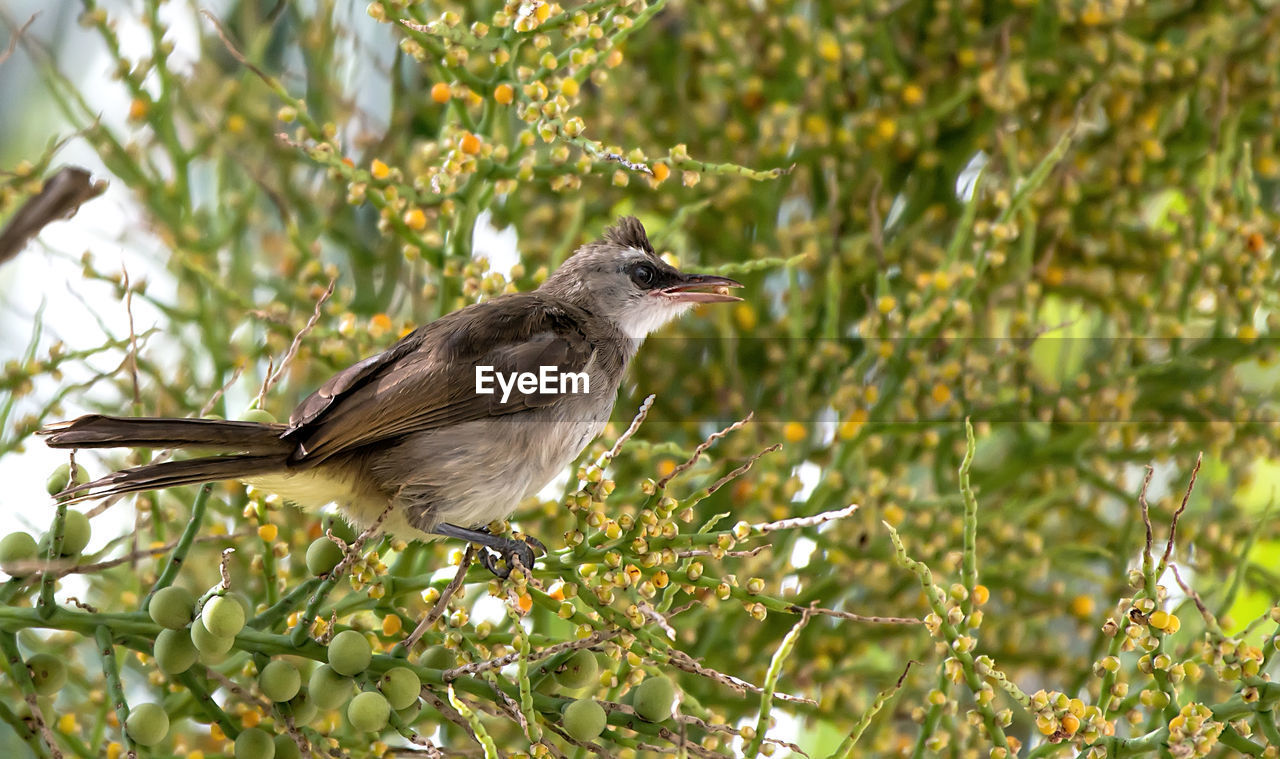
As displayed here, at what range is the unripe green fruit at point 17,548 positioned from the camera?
1442mm

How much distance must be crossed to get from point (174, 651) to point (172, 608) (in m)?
0.05

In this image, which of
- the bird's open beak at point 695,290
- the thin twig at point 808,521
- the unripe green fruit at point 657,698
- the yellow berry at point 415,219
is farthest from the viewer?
the bird's open beak at point 695,290

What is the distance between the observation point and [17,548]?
1453 mm

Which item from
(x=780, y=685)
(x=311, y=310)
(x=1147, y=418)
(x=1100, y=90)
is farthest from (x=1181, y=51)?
(x=311, y=310)

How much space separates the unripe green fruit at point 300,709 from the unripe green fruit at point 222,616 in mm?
182

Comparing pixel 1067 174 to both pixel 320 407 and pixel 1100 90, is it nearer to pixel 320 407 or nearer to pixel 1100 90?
pixel 1100 90

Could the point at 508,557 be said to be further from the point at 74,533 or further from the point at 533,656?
the point at 74,533

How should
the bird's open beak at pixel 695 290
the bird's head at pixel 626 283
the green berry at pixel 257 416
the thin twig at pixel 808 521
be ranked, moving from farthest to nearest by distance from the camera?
the bird's head at pixel 626 283, the bird's open beak at pixel 695 290, the green berry at pixel 257 416, the thin twig at pixel 808 521

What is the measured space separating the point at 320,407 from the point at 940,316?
1144 millimetres

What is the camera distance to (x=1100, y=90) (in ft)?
9.43

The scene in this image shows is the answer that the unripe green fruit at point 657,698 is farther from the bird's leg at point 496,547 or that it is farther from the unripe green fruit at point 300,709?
the unripe green fruit at point 300,709

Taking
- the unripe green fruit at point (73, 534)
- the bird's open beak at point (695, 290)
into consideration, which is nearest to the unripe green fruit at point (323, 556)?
the unripe green fruit at point (73, 534)

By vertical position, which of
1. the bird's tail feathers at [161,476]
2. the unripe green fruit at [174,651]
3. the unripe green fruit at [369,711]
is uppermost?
the bird's tail feathers at [161,476]

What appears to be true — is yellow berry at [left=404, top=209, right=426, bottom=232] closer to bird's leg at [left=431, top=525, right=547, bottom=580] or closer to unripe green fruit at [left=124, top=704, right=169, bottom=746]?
bird's leg at [left=431, top=525, right=547, bottom=580]
